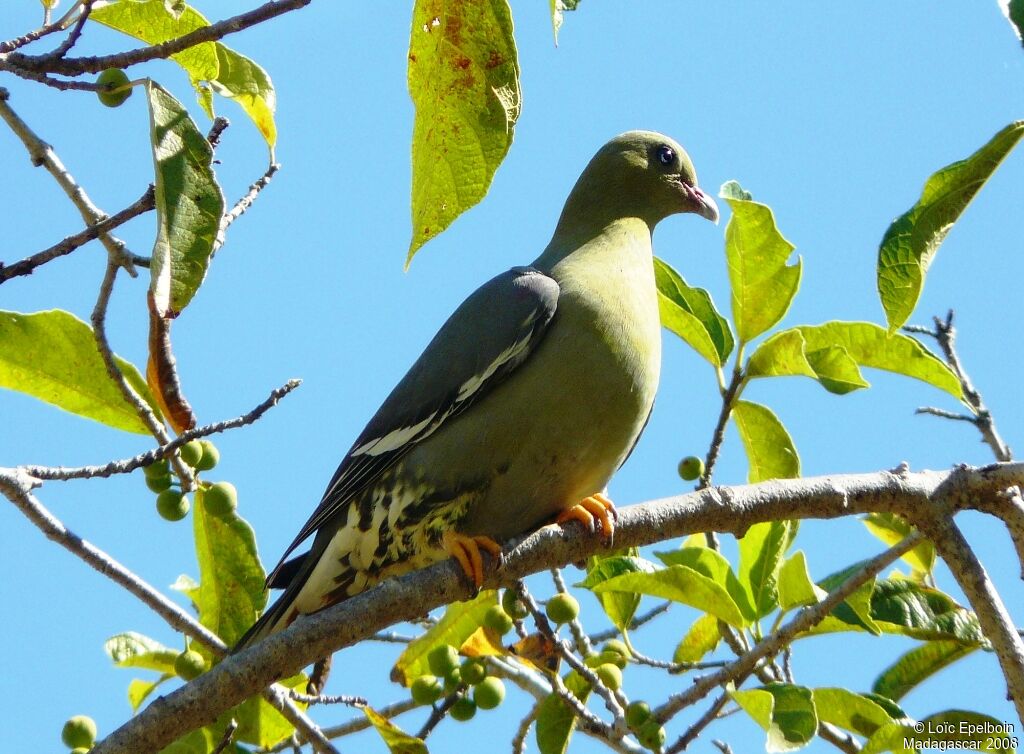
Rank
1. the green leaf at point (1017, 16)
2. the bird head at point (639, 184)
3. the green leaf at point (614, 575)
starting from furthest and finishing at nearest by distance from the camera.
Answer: the bird head at point (639, 184)
the green leaf at point (614, 575)
the green leaf at point (1017, 16)

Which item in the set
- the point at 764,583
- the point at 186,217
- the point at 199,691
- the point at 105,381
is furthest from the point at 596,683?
the point at 186,217

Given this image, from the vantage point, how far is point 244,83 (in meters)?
3.23

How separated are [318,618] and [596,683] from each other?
1184 millimetres

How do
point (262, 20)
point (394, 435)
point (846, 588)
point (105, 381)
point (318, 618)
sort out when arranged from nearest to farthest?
point (262, 20), point (318, 618), point (846, 588), point (105, 381), point (394, 435)

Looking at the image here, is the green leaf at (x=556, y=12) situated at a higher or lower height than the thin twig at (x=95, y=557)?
higher

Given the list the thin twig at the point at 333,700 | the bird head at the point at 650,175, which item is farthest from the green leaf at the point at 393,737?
the bird head at the point at 650,175

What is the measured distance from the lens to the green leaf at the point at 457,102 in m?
2.04

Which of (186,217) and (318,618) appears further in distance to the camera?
(318,618)

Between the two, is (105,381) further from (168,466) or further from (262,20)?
(262,20)

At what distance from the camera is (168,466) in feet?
11.2

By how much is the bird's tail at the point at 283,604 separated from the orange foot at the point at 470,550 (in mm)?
524

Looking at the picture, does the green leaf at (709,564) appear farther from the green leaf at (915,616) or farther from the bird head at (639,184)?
the bird head at (639,184)

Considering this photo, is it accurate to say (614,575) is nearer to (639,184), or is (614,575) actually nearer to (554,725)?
(554,725)

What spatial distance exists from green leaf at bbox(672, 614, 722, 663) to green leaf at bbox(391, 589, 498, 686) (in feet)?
2.64
